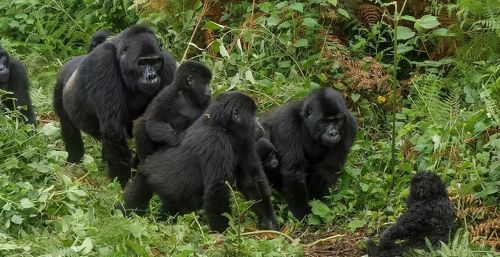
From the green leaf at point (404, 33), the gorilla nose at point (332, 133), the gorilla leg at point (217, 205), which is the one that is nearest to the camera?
the gorilla leg at point (217, 205)

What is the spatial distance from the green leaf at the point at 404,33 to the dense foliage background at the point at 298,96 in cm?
1

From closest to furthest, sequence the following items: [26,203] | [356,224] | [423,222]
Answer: [423,222] → [26,203] → [356,224]

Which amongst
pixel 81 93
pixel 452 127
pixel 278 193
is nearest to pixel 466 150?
pixel 452 127

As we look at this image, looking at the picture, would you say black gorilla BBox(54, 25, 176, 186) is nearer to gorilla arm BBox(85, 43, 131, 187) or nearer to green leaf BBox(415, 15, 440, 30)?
gorilla arm BBox(85, 43, 131, 187)

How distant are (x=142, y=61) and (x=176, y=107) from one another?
0.63m

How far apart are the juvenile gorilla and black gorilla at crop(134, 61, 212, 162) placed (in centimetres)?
166

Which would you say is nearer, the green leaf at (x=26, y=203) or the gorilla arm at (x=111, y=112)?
the green leaf at (x=26, y=203)

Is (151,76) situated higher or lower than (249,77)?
higher

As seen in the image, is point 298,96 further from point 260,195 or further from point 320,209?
point 260,195

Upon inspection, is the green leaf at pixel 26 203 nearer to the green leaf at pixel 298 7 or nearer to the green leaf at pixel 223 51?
the green leaf at pixel 223 51

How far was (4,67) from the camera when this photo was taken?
28.4ft

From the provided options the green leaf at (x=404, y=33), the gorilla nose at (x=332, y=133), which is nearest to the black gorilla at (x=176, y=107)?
the gorilla nose at (x=332, y=133)

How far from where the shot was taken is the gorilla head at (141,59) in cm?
777

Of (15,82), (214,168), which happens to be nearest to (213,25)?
(15,82)
